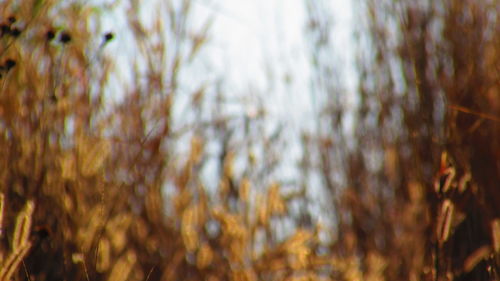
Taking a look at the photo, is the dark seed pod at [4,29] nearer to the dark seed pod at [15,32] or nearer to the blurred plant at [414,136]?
the dark seed pod at [15,32]

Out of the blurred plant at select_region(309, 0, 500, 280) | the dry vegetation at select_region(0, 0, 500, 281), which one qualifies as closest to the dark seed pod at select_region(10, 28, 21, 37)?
the dry vegetation at select_region(0, 0, 500, 281)

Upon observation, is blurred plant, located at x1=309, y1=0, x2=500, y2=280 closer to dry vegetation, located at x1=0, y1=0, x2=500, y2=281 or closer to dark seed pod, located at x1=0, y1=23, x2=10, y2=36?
dry vegetation, located at x1=0, y1=0, x2=500, y2=281

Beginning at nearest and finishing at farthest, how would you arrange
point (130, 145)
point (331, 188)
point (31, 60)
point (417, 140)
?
point (31, 60) → point (130, 145) → point (417, 140) → point (331, 188)

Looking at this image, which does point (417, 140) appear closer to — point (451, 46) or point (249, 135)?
point (451, 46)

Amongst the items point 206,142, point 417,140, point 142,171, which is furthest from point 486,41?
point 142,171

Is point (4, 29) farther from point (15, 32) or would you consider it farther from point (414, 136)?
point (414, 136)

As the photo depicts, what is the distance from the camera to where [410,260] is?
171 cm

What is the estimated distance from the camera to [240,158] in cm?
204

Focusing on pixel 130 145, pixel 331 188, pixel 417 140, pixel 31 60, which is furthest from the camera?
pixel 331 188

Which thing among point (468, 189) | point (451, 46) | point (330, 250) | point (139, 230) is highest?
point (451, 46)

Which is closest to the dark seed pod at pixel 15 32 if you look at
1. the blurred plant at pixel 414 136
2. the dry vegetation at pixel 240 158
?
the dry vegetation at pixel 240 158

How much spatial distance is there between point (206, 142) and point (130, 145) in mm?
277

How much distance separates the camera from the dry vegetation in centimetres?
152

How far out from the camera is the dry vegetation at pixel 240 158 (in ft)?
4.98
